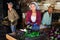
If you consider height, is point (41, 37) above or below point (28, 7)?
below

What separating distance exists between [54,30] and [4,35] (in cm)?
48

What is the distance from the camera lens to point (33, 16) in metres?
1.67

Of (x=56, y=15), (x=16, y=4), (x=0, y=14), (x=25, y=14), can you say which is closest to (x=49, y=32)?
(x=56, y=15)

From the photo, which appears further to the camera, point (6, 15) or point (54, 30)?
point (6, 15)

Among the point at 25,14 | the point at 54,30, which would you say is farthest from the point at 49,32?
the point at 25,14

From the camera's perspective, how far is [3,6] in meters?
1.78

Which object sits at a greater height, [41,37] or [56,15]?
[56,15]

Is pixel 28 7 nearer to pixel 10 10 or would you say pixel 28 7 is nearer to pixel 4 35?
pixel 10 10

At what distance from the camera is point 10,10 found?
1745mm

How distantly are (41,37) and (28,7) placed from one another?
0.28m

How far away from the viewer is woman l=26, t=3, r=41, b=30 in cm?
165

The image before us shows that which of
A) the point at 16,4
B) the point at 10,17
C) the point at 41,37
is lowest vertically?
the point at 41,37

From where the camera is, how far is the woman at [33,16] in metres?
1.65

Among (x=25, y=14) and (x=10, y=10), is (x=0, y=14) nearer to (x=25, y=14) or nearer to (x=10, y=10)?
(x=10, y=10)
